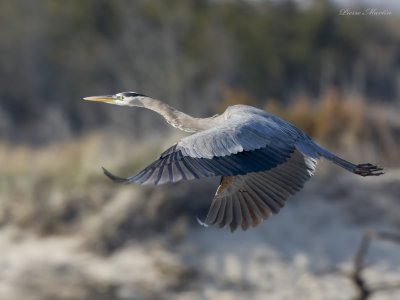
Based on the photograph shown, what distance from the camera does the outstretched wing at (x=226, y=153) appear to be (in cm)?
377

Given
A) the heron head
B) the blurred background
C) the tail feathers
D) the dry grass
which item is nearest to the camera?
the tail feathers

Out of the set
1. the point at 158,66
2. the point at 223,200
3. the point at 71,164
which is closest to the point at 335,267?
the point at 71,164

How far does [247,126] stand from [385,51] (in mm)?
18266

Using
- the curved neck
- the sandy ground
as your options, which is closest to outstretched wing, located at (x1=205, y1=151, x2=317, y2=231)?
the curved neck

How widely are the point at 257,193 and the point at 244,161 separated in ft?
2.16

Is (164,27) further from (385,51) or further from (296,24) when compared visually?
(385,51)

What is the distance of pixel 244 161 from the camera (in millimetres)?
4109

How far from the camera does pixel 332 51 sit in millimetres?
20156

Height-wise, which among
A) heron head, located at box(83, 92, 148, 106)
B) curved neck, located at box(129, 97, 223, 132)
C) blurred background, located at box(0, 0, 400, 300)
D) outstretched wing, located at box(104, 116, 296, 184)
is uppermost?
blurred background, located at box(0, 0, 400, 300)

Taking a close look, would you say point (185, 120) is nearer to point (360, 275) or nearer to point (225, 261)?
point (225, 261)

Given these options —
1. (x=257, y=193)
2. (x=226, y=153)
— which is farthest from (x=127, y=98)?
(x=226, y=153)

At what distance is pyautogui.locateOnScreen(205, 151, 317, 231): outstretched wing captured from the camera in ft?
15.0

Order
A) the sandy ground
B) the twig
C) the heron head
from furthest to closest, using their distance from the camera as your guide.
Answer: the sandy ground, the twig, the heron head

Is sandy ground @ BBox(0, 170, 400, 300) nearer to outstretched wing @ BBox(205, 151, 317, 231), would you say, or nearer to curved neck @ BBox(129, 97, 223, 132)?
curved neck @ BBox(129, 97, 223, 132)
